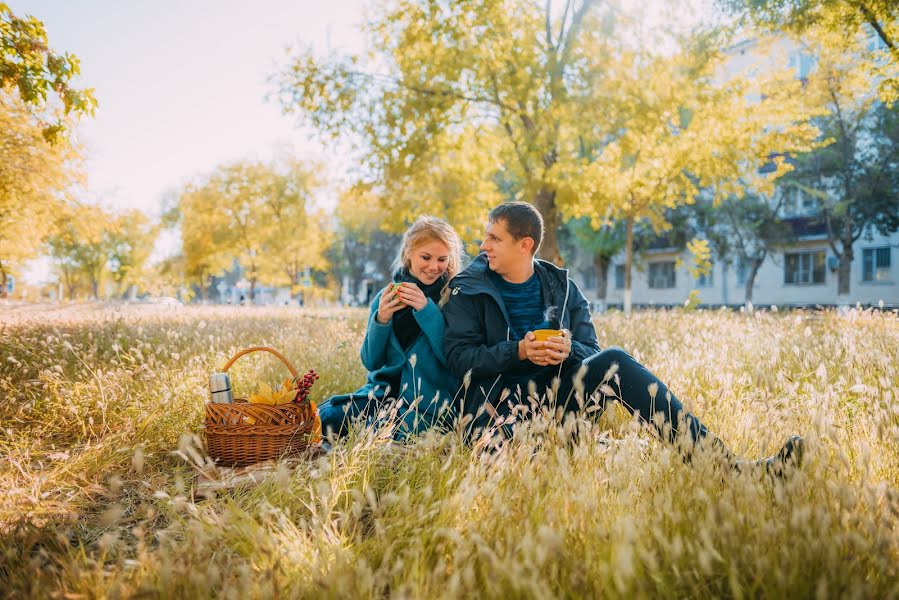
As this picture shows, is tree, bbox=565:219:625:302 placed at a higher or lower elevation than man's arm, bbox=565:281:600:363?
higher

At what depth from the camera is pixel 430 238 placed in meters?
4.03

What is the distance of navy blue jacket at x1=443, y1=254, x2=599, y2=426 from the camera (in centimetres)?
357

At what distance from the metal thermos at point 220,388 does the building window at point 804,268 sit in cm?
3526

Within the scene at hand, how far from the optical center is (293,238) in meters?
32.2

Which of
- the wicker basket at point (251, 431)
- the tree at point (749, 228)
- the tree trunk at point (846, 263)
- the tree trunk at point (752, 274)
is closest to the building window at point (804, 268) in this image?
the tree at point (749, 228)

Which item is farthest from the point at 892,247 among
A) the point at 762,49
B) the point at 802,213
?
the point at 762,49

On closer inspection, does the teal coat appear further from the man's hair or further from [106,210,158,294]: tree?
[106,210,158,294]: tree

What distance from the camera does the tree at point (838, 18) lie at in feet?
34.8

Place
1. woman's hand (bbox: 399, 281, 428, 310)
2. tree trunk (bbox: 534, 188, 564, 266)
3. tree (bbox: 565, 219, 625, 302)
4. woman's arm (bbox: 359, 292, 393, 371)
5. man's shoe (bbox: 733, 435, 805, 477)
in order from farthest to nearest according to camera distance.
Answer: tree (bbox: 565, 219, 625, 302), tree trunk (bbox: 534, 188, 564, 266), woman's arm (bbox: 359, 292, 393, 371), woman's hand (bbox: 399, 281, 428, 310), man's shoe (bbox: 733, 435, 805, 477)

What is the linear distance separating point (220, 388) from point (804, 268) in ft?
117

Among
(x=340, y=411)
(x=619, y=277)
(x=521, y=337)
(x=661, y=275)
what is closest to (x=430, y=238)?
(x=521, y=337)

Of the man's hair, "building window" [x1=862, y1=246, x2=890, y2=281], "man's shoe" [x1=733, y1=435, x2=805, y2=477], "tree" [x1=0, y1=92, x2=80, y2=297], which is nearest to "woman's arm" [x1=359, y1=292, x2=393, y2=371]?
the man's hair

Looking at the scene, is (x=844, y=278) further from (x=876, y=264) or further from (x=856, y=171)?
(x=876, y=264)

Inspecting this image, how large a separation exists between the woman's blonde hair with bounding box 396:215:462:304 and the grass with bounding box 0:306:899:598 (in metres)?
1.47
